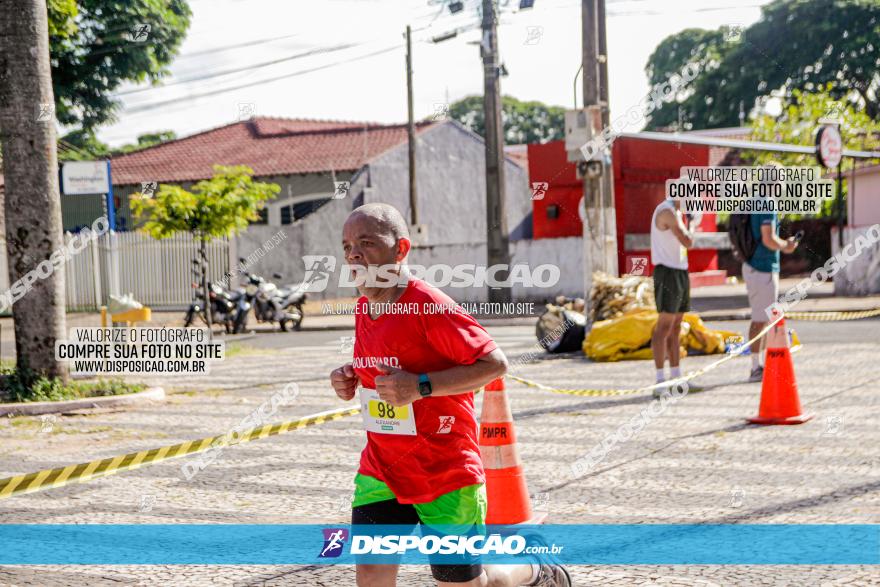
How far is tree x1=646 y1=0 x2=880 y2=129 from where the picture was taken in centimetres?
2680

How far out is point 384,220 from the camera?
119 inches

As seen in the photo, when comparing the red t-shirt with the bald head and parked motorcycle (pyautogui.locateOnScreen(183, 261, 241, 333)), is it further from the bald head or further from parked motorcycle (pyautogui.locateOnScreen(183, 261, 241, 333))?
parked motorcycle (pyautogui.locateOnScreen(183, 261, 241, 333))

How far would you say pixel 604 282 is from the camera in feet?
45.6

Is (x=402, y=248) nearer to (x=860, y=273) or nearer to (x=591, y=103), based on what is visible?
(x=591, y=103)

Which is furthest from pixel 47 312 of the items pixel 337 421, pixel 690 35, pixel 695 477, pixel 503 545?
pixel 690 35

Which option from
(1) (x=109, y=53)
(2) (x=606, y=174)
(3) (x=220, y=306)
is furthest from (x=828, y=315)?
(1) (x=109, y=53)

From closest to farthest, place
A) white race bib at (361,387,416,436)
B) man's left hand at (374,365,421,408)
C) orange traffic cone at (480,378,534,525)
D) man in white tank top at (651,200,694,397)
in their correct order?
man's left hand at (374,365,421,408)
white race bib at (361,387,416,436)
orange traffic cone at (480,378,534,525)
man in white tank top at (651,200,694,397)

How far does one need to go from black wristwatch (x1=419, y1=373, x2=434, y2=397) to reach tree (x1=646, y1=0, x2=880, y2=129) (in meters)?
11.4

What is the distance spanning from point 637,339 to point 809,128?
777 inches

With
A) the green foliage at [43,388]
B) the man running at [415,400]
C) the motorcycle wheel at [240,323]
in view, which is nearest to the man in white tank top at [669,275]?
A: the green foliage at [43,388]

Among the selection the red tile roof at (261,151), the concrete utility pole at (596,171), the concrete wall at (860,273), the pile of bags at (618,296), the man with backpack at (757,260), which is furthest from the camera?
the red tile roof at (261,151)

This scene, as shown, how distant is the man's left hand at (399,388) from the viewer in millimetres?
2928

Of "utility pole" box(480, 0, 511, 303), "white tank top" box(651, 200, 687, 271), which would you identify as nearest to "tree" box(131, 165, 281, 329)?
"utility pole" box(480, 0, 511, 303)

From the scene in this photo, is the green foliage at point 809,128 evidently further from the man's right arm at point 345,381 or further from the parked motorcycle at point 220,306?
the man's right arm at point 345,381
